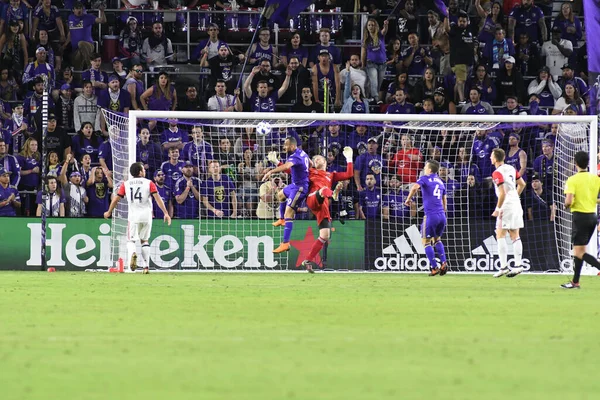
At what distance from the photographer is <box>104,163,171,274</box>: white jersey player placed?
2102 centimetres

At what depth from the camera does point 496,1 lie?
99.5 feet

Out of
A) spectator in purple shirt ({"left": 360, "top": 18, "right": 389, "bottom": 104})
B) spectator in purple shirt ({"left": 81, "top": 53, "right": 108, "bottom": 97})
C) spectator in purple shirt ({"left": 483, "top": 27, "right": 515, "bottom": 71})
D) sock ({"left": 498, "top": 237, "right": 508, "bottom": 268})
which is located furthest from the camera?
spectator in purple shirt ({"left": 483, "top": 27, "right": 515, "bottom": 71})

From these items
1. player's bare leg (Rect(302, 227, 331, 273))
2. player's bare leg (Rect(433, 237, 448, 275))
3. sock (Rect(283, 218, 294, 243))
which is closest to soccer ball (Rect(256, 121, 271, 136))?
sock (Rect(283, 218, 294, 243))

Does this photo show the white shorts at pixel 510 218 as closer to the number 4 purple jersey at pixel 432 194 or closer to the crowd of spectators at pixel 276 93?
the number 4 purple jersey at pixel 432 194

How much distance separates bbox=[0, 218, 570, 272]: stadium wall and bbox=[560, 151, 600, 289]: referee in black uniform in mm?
7451

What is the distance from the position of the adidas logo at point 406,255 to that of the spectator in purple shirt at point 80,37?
896 centimetres

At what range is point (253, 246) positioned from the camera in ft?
77.5

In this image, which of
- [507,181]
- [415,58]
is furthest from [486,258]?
[415,58]

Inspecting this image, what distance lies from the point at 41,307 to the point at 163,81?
14.1 metres

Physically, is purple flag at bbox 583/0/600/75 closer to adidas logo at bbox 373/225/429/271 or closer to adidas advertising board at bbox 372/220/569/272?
adidas advertising board at bbox 372/220/569/272

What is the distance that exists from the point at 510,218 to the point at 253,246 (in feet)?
19.0

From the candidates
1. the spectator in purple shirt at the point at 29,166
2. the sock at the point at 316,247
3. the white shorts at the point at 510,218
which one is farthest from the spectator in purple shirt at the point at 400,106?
the spectator in purple shirt at the point at 29,166

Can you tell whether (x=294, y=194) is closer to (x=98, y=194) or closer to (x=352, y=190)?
(x=352, y=190)

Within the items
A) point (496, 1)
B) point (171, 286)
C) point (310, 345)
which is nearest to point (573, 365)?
point (310, 345)
